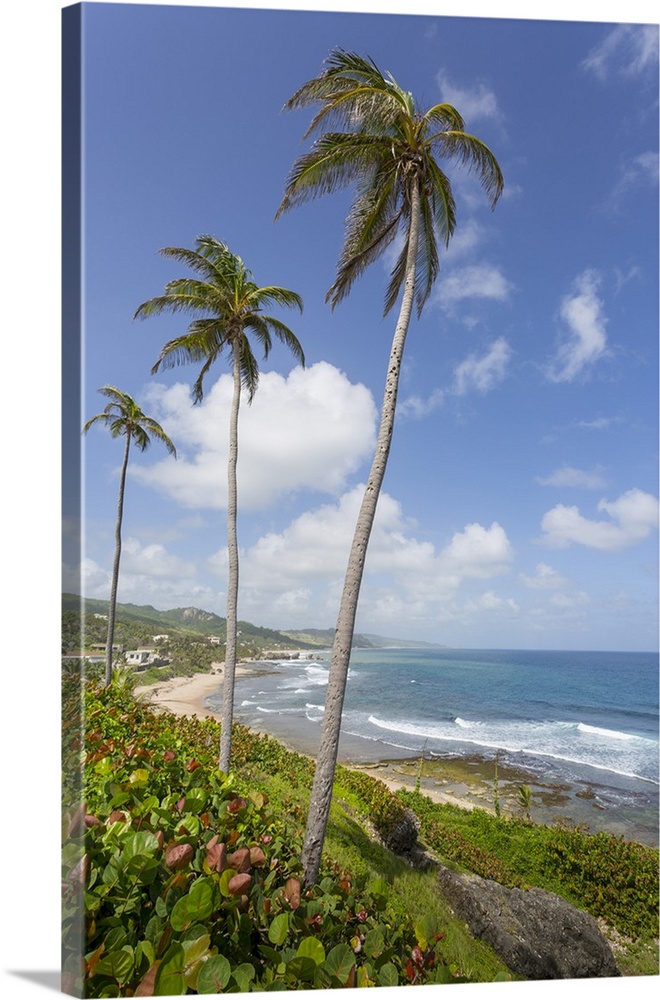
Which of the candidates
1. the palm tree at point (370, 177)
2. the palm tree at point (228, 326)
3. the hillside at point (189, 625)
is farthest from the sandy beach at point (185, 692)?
the palm tree at point (370, 177)

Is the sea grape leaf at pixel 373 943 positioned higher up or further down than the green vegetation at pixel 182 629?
higher up

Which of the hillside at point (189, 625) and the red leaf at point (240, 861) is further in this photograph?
the hillside at point (189, 625)

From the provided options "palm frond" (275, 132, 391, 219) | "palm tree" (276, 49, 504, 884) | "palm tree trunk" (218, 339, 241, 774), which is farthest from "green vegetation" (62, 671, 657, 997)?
"palm frond" (275, 132, 391, 219)

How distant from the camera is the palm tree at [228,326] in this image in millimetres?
5418

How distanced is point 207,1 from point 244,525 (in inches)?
180

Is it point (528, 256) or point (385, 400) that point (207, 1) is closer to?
point (385, 400)

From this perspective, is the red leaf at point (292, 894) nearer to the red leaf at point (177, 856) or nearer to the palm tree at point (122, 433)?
the red leaf at point (177, 856)

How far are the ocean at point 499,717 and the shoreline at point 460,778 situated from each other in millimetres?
118

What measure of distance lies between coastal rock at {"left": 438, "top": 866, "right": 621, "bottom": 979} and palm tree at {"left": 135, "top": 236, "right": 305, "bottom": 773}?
2.69m

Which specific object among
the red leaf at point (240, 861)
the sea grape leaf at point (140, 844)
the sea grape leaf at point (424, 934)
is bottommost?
the sea grape leaf at point (424, 934)

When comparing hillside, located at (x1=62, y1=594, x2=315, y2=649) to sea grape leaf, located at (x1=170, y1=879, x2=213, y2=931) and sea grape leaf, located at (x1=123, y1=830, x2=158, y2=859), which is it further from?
sea grape leaf, located at (x1=170, y1=879, x2=213, y2=931)
